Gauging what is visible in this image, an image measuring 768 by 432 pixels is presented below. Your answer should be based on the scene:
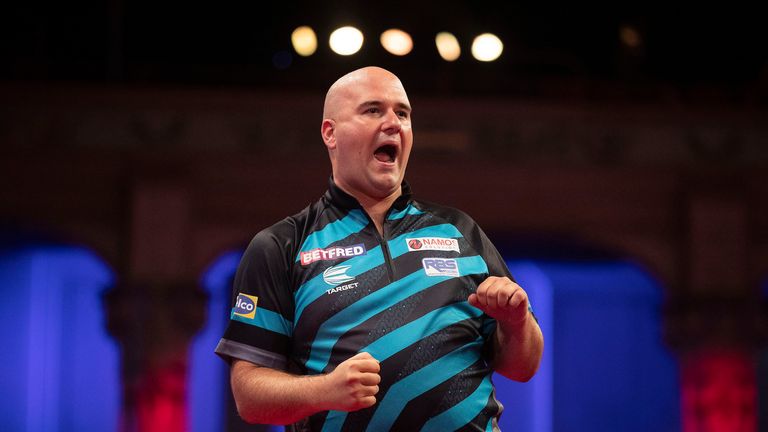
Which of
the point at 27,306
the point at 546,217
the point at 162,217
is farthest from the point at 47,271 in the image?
the point at 546,217

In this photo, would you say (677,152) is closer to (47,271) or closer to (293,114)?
(293,114)

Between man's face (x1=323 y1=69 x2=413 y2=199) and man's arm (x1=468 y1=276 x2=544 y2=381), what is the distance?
35 cm

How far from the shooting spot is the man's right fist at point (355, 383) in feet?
5.17

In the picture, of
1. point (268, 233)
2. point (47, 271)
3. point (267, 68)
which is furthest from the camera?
point (47, 271)

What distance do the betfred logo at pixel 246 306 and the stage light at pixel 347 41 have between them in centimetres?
588

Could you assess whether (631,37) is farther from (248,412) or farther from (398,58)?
(248,412)

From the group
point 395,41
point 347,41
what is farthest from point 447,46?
point 347,41

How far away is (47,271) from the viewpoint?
884 cm

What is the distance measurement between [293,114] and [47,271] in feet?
9.01

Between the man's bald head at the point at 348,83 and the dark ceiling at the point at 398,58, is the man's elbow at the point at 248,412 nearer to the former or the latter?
the man's bald head at the point at 348,83

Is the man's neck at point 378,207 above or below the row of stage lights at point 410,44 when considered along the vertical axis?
below

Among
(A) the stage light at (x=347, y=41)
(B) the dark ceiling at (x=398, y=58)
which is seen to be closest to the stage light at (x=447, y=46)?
(B) the dark ceiling at (x=398, y=58)

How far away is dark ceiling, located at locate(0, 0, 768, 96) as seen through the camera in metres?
8.16

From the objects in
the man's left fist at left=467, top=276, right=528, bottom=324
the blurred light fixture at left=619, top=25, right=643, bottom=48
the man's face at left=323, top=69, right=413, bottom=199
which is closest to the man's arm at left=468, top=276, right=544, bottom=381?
the man's left fist at left=467, top=276, right=528, bottom=324
